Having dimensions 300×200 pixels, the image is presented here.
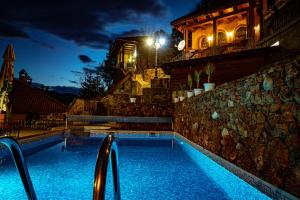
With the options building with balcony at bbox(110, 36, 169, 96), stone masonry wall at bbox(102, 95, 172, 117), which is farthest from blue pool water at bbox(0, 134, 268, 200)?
building with balcony at bbox(110, 36, 169, 96)

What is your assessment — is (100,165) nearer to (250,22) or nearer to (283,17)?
(283,17)

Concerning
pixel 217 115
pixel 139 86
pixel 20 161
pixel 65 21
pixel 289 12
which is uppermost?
pixel 65 21

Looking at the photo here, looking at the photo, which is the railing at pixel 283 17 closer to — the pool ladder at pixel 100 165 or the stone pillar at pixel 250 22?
the stone pillar at pixel 250 22

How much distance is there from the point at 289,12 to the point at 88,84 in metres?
31.8

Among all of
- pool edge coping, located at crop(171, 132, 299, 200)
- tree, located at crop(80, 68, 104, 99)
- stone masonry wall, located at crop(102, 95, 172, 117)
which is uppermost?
tree, located at crop(80, 68, 104, 99)

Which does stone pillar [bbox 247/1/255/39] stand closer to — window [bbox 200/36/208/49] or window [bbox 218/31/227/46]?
window [bbox 218/31/227/46]

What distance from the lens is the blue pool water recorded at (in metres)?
5.23

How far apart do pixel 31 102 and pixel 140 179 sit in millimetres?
21175

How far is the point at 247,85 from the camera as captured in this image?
505 cm

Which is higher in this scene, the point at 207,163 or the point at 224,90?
the point at 224,90

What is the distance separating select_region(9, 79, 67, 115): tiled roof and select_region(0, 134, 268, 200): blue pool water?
51.5 feet

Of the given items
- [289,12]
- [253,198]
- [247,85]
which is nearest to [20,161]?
[253,198]

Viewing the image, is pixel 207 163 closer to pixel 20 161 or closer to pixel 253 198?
pixel 253 198

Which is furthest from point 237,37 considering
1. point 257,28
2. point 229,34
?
point 257,28
